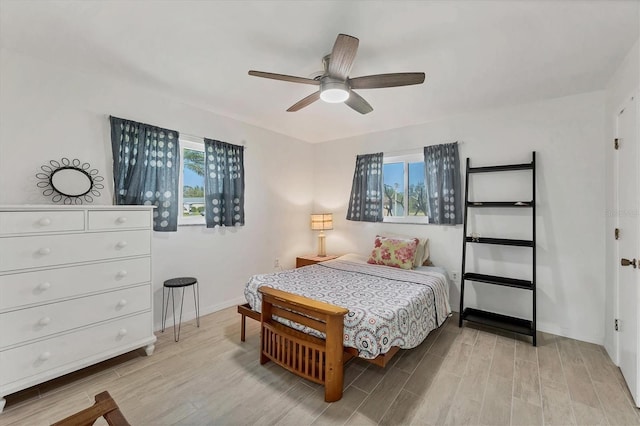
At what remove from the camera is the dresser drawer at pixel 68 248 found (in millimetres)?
1756

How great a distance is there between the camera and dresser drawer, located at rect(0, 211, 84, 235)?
68.3 inches

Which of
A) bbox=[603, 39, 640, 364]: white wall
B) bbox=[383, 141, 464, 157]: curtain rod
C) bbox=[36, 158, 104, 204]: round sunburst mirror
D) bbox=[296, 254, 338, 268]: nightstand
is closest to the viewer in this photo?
bbox=[603, 39, 640, 364]: white wall

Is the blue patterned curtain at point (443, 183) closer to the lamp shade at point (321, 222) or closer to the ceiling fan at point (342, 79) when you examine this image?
the lamp shade at point (321, 222)

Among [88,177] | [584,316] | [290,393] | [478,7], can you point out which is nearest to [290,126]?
[88,177]

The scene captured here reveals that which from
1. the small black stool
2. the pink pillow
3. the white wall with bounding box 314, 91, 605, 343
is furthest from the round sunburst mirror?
the white wall with bounding box 314, 91, 605, 343

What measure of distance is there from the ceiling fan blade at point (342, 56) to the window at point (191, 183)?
6.80ft

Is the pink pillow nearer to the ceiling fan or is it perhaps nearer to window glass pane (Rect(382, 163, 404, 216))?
window glass pane (Rect(382, 163, 404, 216))

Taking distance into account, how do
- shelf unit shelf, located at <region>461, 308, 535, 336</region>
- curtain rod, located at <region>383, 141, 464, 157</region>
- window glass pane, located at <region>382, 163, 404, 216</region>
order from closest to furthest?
1. shelf unit shelf, located at <region>461, 308, 535, 336</region>
2. curtain rod, located at <region>383, 141, 464, 157</region>
3. window glass pane, located at <region>382, 163, 404, 216</region>

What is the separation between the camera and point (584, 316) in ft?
8.82

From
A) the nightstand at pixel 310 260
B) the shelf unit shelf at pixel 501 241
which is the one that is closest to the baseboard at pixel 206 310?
the nightstand at pixel 310 260

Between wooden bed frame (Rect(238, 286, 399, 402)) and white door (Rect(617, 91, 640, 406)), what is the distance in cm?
163

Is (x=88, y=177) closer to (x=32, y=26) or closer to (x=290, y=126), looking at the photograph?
(x=32, y=26)

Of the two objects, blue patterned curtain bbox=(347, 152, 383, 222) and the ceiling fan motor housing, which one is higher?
the ceiling fan motor housing

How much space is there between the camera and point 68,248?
1966mm
